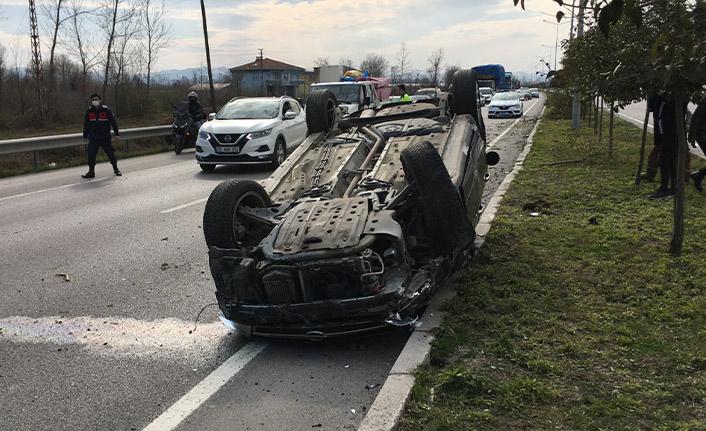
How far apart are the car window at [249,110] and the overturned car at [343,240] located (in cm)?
937

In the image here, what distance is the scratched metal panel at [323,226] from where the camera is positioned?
443 cm

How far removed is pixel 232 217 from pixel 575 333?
2648 mm

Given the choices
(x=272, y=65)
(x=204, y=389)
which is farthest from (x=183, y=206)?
(x=272, y=65)

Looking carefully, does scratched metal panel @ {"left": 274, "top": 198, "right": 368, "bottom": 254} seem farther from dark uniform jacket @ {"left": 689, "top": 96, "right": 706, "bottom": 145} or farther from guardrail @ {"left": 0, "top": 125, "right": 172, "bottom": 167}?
guardrail @ {"left": 0, "top": 125, "right": 172, "bottom": 167}

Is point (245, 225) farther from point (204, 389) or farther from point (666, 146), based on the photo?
point (666, 146)

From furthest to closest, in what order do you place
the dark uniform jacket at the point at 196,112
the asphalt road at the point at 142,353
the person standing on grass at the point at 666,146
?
1. the dark uniform jacket at the point at 196,112
2. the person standing on grass at the point at 666,146
3. the asphalt road at the point at 142,353

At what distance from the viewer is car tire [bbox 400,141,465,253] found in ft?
15.8

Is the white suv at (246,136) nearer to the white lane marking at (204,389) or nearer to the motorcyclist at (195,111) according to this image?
the motorcyclist at (195,111)

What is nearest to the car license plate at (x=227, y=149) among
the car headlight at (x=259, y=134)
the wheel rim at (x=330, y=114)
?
the car headlight at (x=259, y=134)

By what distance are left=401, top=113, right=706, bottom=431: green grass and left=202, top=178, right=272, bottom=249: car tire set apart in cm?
174

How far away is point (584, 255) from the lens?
6.15 metres

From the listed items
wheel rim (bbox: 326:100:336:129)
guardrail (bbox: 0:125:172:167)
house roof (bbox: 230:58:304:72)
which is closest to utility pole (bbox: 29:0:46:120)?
guardrail (bbox: 0:125:172:167)

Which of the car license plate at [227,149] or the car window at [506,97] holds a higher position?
the car window at [506,97]

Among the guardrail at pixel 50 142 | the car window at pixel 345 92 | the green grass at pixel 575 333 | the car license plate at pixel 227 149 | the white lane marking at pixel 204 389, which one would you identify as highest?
the car window at pixel 345 92
